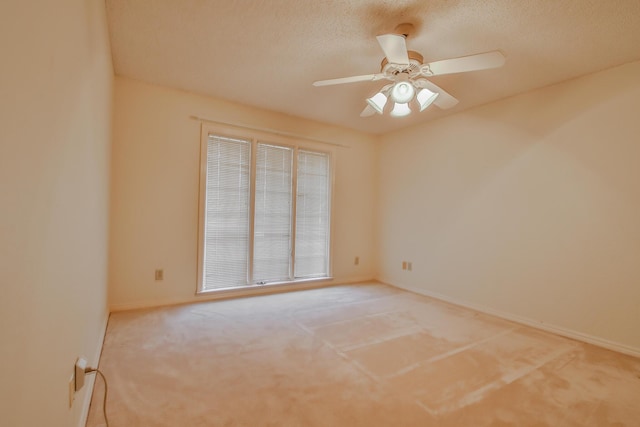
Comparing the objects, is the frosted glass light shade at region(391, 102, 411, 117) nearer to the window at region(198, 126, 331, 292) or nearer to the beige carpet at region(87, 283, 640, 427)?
the window at region(198, 126, 331, 292)

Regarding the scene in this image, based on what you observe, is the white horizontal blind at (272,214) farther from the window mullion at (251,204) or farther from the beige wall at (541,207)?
the beige wall at (541,207)

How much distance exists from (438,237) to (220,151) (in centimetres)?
302

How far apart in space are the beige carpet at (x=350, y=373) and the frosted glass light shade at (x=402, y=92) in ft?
6.56

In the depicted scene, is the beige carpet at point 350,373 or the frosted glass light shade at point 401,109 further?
the frosted glass light shade at point 401,109

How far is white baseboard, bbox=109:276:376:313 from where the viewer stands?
118 inches

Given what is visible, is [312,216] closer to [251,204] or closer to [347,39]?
[251,204]

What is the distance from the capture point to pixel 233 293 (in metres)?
3.52

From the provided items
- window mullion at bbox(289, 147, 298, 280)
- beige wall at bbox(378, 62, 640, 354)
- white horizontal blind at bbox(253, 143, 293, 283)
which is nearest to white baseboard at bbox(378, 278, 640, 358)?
beige wall at bbox(378, 62, 640, 354)

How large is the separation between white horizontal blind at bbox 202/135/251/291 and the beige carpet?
59 centimetres

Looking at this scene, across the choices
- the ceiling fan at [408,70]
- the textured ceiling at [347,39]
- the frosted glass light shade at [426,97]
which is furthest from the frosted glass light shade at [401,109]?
the textured ceiling at [347,39]

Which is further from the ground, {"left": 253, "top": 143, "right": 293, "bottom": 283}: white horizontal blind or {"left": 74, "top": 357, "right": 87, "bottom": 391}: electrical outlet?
{"left": 253, "top": 143, "right": 293, "bottom": 283}: white horizontal blind

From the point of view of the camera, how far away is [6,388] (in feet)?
2.04

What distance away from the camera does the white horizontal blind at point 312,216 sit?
4.06 meters

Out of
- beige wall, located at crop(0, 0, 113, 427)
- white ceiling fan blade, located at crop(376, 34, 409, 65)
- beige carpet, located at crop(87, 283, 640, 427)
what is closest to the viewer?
beige wall, located at crop(0, 0, 113, 427)
